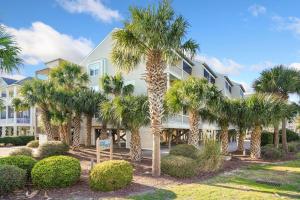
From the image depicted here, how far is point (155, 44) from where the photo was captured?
1370cm

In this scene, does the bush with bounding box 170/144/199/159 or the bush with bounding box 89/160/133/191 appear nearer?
the bush with bounding box 89/160/133/191

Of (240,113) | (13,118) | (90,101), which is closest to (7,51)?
(90,101)

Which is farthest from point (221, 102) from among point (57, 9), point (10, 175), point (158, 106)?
point (10, 175)

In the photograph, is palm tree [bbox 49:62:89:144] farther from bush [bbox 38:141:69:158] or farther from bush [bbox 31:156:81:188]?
bush [bbox 31:156:81:188]

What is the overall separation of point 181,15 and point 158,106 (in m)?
4.57

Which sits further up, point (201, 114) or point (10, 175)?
point (201, 114)

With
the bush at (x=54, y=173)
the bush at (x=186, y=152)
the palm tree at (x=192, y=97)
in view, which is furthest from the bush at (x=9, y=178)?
the palm tree at (x=192, y=97)

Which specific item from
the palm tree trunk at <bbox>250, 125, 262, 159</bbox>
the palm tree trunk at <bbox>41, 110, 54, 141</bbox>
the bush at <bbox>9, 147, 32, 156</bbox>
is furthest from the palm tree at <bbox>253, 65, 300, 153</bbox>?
the bush at <bbox>9, 147, 32, 156</bbox>

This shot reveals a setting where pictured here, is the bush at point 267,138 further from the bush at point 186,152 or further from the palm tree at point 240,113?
the bush at point 186,152

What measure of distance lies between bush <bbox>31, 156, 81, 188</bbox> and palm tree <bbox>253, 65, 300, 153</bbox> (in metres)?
21.1

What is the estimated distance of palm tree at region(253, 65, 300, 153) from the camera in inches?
1040

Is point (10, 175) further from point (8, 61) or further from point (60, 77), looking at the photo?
point (60, 77)

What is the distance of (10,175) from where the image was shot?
419 inches

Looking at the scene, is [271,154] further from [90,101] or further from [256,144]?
[90,101]
